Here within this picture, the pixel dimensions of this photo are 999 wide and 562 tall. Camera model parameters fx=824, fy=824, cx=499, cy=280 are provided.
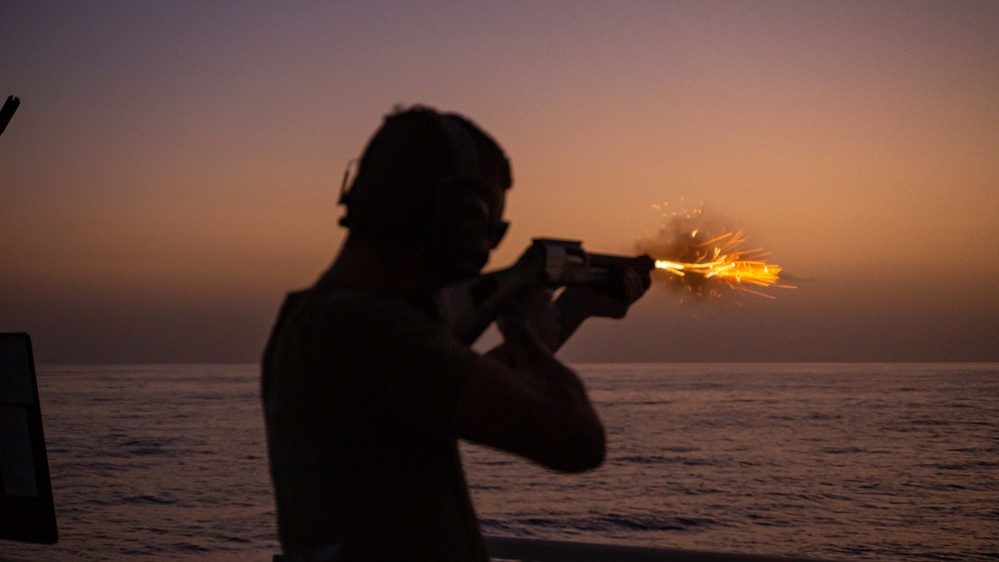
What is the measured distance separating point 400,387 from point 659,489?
34359 millimetres

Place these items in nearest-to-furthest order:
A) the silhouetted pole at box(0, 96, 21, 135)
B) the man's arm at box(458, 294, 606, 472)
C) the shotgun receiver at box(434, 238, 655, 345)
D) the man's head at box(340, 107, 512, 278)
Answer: the man's arm at box(458, 294, 606, 472), the man's head at box(340, 107, 512, 278), the shotgun receiver at box(434, 238, 655, 345), the silhouetted pole at box(0, 96, 21, 135)

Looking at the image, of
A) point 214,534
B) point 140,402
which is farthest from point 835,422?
point 140,402

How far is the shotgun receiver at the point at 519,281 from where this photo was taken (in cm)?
186

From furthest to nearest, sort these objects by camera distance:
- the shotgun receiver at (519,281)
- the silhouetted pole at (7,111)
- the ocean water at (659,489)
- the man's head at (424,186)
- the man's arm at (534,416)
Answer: the ocean water at (659,489)
the silhouetted pole at (7,111)
the shotgun receiver at (519,281)
the man's head at (424,186)
the man's arm at (534,416)

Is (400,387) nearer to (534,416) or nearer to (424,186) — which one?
(534,416)

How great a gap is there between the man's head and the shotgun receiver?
147 mm

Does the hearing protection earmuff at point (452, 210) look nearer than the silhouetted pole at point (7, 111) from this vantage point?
Yes

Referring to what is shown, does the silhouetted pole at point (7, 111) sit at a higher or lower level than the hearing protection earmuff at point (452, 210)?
lower

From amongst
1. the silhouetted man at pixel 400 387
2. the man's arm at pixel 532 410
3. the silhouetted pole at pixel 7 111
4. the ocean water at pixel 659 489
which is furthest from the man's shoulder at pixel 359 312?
→ the ocean water at pixel 659 489

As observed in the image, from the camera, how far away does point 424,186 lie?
1598mm

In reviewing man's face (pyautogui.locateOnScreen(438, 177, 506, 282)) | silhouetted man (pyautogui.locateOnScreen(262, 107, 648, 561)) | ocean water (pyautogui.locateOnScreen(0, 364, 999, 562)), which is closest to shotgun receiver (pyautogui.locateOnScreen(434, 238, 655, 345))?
man's face (pyautogui.locateOnScreen(438, 177, 506, 282))

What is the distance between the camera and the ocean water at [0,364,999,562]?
24.4 m

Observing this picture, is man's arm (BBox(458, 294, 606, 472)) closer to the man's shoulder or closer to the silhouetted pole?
the man's shoulder

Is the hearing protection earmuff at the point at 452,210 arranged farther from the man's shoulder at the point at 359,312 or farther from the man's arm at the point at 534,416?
the man's arm at the point at 534,416
